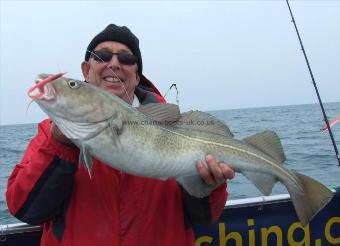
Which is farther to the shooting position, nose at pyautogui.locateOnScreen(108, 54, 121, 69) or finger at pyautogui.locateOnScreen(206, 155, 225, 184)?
nose at pyautogui.locateOnScreen(108, 54, 121, 69)

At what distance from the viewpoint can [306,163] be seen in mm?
13289

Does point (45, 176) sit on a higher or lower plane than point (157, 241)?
higher

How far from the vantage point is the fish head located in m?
2.42

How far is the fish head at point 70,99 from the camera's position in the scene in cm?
242

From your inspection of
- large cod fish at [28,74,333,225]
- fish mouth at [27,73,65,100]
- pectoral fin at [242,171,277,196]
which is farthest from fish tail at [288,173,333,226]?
fish mouth at [27,73,65,100]

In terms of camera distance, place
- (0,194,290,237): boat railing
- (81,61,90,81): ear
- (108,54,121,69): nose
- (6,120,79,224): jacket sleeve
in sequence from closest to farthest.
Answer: (6,120,79,224): jacket sleeve, (108,54,121,69): nose, (81,61,90,81): ear, (0,194,290,237): boat railing

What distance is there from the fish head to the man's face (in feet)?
1.90

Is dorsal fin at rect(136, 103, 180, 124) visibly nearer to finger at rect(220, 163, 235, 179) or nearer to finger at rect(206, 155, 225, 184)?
finger at rect(206, 155, 225, 184)

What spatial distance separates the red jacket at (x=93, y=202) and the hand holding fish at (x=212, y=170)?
26 cm

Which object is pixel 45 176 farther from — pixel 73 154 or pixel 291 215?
pixel 291 215

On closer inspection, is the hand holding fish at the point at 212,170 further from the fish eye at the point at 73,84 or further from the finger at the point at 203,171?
the fish eye at the point at 73,84

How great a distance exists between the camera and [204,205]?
10.6 ft

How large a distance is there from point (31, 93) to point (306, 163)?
39.8 feet

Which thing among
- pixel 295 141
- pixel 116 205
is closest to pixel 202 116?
pixel 116 205
